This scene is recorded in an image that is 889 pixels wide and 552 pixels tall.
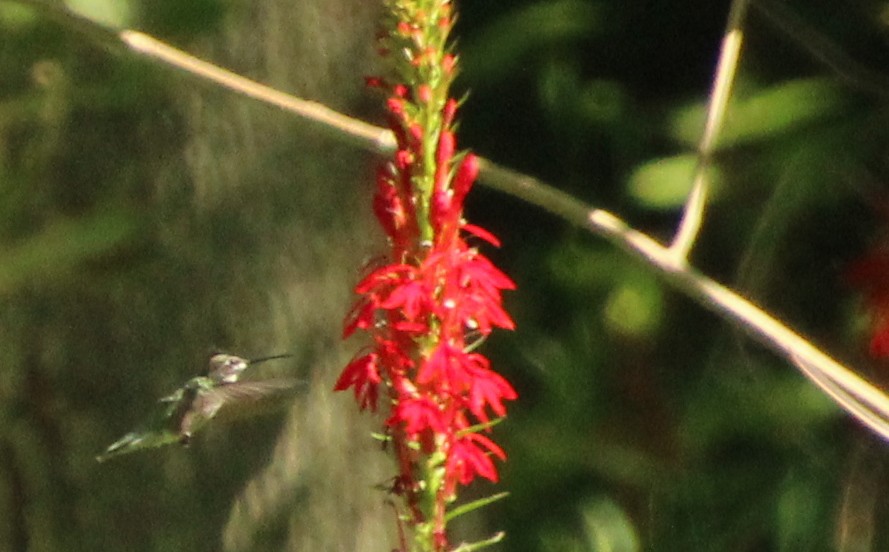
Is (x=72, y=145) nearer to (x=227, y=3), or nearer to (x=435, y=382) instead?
(x=227, y=3)

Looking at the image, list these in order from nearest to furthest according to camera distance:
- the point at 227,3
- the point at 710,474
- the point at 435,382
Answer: the point at 435,382 < the point at 227,3 < the point at 710,474

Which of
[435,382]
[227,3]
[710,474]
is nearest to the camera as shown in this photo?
[435,382]

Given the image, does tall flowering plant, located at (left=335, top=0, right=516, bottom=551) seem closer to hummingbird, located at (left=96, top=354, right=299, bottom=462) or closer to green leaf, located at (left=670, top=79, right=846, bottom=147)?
hummingbird, located at (left=96, top=354, right=299, bottom=462)

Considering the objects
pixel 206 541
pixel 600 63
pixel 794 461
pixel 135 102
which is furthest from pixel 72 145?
pixel 794 461

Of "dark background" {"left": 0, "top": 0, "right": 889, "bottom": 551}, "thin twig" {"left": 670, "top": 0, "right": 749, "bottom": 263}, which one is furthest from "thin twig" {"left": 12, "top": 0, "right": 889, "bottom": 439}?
"dark background" {"left": 0, "top": 0, "right": 889, "bottom": 551}

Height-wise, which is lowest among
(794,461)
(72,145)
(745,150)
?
(72,145)

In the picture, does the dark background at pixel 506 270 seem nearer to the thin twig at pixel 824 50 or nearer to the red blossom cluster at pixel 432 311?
the thin twig at pixel 824 50

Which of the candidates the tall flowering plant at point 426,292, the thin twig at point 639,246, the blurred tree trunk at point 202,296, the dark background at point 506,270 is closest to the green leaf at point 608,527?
the dark background at point 506,270

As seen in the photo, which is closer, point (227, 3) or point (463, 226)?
point (463, 226)
